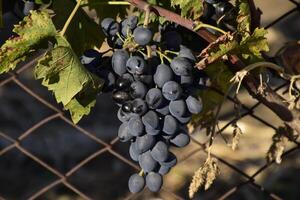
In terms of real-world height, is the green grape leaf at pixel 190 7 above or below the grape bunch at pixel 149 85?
above

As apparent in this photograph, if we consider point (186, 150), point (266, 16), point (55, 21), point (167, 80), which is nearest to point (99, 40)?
point (55, 21)

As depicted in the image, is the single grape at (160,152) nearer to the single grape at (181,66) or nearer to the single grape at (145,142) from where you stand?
the single grape at (145,142)

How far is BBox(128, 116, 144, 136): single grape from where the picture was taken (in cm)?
108

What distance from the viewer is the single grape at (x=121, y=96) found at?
108cm

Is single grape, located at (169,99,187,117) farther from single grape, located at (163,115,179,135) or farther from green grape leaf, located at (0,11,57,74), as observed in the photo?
green grape leaf, located at (0,11,57,74)

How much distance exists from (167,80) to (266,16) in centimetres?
309

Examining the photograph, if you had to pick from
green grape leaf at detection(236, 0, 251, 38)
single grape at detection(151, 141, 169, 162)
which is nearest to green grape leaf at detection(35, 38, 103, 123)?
single grape at detection(151, 141, 169, 162)

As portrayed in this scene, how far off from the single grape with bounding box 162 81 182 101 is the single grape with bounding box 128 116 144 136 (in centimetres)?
6

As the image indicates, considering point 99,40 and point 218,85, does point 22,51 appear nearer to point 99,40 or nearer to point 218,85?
point 99,40

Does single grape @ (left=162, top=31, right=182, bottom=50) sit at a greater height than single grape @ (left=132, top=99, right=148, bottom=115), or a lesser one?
greater

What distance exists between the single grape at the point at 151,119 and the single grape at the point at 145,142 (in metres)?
0.03

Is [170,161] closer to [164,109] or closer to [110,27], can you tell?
[164,109]

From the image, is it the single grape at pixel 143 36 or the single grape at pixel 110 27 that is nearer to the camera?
the single grape at pixel 143 36

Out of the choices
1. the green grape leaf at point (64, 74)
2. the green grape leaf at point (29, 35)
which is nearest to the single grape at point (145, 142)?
the green grape leaf at point (64, 74)
